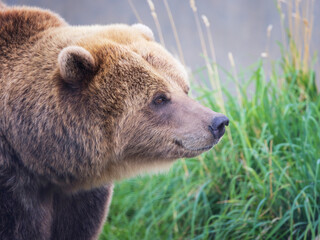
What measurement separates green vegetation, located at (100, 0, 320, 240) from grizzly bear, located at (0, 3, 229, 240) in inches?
52.9

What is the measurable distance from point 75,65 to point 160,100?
690 millimetres

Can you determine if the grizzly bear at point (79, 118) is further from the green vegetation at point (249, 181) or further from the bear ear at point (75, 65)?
the green vegetation at point (249, 181)

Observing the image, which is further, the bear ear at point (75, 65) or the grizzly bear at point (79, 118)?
the grizzly bear at point (79, 118)

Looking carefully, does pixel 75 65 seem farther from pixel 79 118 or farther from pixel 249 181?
pixel 249 181

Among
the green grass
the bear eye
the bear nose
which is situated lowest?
the green grass

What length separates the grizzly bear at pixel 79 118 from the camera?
3398 millimetres

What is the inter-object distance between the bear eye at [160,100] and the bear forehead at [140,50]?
14 cm

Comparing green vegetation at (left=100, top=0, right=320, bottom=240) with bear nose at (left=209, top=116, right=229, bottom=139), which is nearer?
bear nose at (left=209, top=116, right=229, bottom=139)

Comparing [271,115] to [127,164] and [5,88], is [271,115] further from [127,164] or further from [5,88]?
[5,88]

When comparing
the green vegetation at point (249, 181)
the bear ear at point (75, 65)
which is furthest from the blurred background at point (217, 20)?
the bear ear at point (75, 65)

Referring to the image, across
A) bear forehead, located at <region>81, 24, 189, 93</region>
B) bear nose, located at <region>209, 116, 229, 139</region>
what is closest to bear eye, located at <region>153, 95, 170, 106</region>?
bear forehead, located at <region>81, 24, 189, 93</region>

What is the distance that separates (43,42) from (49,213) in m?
1.33

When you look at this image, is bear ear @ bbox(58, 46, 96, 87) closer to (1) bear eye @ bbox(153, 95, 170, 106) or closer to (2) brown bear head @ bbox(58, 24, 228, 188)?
(2) brown bear head @ bbox(58, 24, 228, 188)

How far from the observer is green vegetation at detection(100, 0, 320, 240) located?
14.6 ft
